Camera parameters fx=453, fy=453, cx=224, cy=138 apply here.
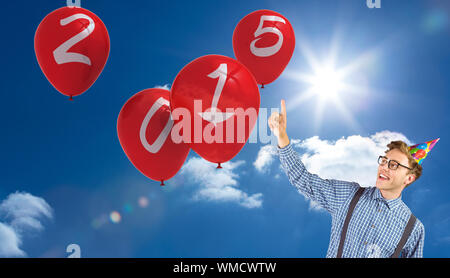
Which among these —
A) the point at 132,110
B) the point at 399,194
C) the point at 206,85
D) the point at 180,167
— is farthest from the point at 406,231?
the point at 132,110

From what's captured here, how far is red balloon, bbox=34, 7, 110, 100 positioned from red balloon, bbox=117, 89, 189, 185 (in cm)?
Result: 81

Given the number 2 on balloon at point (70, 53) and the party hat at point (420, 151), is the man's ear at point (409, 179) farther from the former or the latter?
the number 2 on balloon at point (70, 53)

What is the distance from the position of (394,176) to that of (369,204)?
0.90 ft

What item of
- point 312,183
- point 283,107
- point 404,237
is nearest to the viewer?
point 404,237

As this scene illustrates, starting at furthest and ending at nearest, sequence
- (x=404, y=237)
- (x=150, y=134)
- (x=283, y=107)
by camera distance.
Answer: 1. (x=150, y=134)
2. (x=283, y=107)
3. (x=404, y=237)

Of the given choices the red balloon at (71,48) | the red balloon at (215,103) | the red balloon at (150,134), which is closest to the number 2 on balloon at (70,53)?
the red balloon at (71,48)

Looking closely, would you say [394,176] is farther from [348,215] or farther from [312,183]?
[312,183]

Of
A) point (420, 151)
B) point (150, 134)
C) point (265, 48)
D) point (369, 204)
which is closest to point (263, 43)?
point (265, 48)

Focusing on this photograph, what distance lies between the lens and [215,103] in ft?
11.8

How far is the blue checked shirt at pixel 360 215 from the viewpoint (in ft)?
10.3

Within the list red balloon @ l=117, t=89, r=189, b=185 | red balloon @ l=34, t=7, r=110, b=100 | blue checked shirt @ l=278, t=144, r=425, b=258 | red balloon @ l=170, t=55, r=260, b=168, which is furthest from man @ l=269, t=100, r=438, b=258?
red balloon @ l=34, t=7, r=110, b=100

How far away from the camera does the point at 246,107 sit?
3707mm

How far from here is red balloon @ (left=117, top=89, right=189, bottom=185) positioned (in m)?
4.20

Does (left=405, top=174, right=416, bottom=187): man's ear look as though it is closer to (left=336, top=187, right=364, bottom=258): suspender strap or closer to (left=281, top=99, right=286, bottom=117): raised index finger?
(left=336, top=187, right=364, bottom=258): suspender strap
